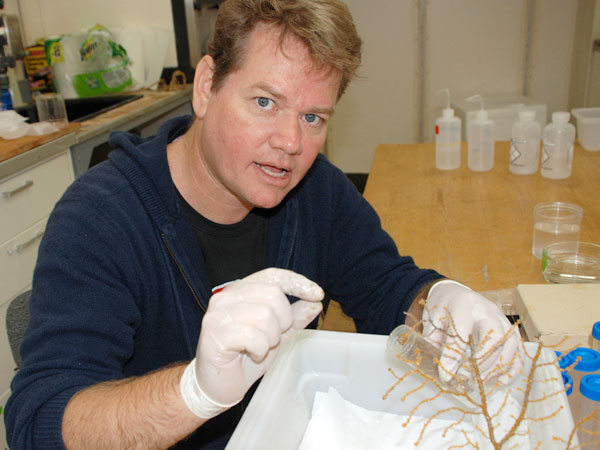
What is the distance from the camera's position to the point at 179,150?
119 centimetres

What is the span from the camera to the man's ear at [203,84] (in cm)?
108

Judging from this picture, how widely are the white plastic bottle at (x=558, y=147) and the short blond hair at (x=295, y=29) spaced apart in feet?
3.66

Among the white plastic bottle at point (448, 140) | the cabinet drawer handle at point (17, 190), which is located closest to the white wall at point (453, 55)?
the white plastic bottle at point (448, 140)

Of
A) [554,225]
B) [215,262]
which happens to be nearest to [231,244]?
[215,262]

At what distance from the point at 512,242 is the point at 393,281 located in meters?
0.46

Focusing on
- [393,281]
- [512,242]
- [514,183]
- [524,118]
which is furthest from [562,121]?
[393,281]

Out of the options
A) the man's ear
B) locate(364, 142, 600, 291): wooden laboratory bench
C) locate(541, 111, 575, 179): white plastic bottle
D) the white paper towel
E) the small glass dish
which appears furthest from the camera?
locate(541, 111, 575, 179): white plastic bottle

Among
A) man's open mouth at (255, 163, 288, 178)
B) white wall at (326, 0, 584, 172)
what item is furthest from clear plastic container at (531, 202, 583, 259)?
white wall at (326, 0, 584, 172)

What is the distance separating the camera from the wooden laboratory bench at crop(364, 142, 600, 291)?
4.46ft

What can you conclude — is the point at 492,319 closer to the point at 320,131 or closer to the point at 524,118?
the point at 320,131

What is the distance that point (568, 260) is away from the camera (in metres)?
1.26

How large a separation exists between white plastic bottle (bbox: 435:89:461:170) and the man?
35.0 inches

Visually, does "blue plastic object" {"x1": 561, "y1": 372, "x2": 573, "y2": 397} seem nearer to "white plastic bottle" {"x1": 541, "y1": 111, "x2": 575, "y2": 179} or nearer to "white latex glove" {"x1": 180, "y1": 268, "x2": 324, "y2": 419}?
"white latex glove" {"x1": 180, "y1": 268, "x2": 324, "y2": 419}

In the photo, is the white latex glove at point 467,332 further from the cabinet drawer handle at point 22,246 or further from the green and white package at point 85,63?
the green and white package at point 85,63
